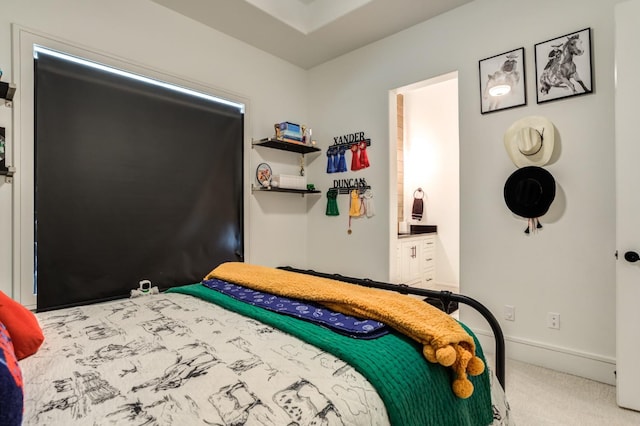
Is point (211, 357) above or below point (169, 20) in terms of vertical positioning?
below

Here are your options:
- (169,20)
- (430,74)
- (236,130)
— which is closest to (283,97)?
(236,130)

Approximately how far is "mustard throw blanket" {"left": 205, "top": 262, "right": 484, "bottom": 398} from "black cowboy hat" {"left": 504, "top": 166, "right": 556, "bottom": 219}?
158 centimetres

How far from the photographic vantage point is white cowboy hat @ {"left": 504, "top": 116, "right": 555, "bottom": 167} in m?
2.39

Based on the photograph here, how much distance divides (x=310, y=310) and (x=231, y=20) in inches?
106

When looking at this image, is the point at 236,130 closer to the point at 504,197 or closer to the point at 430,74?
the point at 430,74

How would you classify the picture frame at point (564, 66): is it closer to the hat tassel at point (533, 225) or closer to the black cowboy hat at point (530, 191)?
the black cowboy hat at point (530, 191)

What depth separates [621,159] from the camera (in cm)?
194

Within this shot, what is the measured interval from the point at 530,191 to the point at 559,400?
1.33 m

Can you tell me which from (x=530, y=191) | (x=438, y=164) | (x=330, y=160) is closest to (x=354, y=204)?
(x=330, y=160)

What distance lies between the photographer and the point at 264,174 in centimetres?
354

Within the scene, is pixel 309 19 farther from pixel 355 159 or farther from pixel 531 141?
pixel 531 141

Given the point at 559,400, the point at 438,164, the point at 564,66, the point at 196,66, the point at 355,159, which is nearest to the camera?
the point at 559,400

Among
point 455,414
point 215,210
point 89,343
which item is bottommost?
point 455,414

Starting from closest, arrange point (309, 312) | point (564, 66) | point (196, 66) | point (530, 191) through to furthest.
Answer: point (309, 312)
point (564, 66)
point (530, 191)
point (196, 66)
